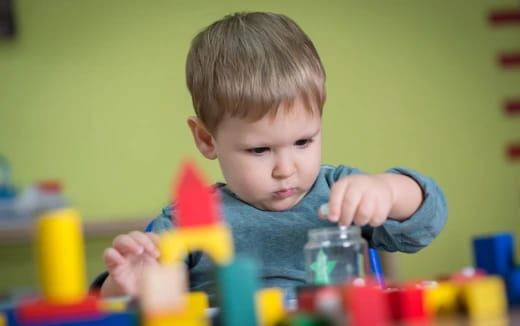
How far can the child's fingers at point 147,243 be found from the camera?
0.80 metres

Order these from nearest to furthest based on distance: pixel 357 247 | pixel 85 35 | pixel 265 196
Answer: pixel 357 247
pixel 265 196
pixel 85 35

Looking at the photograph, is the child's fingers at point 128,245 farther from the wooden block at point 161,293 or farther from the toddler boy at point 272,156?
the wooden block at point 161,293

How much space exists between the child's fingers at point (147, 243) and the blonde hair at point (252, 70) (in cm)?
25

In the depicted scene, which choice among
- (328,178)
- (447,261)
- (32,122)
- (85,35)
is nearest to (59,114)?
(32,122)

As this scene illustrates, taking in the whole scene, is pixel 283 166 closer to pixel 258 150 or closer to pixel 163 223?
pixel 258 150

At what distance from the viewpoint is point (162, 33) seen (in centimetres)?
328

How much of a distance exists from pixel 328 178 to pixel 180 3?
2.28 m

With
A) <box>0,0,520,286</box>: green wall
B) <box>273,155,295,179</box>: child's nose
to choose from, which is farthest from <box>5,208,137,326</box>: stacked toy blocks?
<box>0,0,520,286</box>: green wall

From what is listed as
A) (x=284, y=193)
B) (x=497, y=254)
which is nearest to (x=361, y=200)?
(x=497, y=254)

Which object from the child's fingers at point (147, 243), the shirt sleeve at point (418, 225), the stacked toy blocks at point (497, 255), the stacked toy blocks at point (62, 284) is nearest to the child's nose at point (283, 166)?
the shirt sleeve at point (418, 225)

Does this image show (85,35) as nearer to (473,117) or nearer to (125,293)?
(473,117)

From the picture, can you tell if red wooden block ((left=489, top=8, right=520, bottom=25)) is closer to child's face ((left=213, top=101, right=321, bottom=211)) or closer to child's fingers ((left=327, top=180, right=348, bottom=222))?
child's face ((left=213, top=101, right=321, bottom=211))

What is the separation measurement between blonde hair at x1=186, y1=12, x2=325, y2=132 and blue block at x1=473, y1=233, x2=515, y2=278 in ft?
1.50

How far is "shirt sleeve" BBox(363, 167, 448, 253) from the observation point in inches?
37.3
